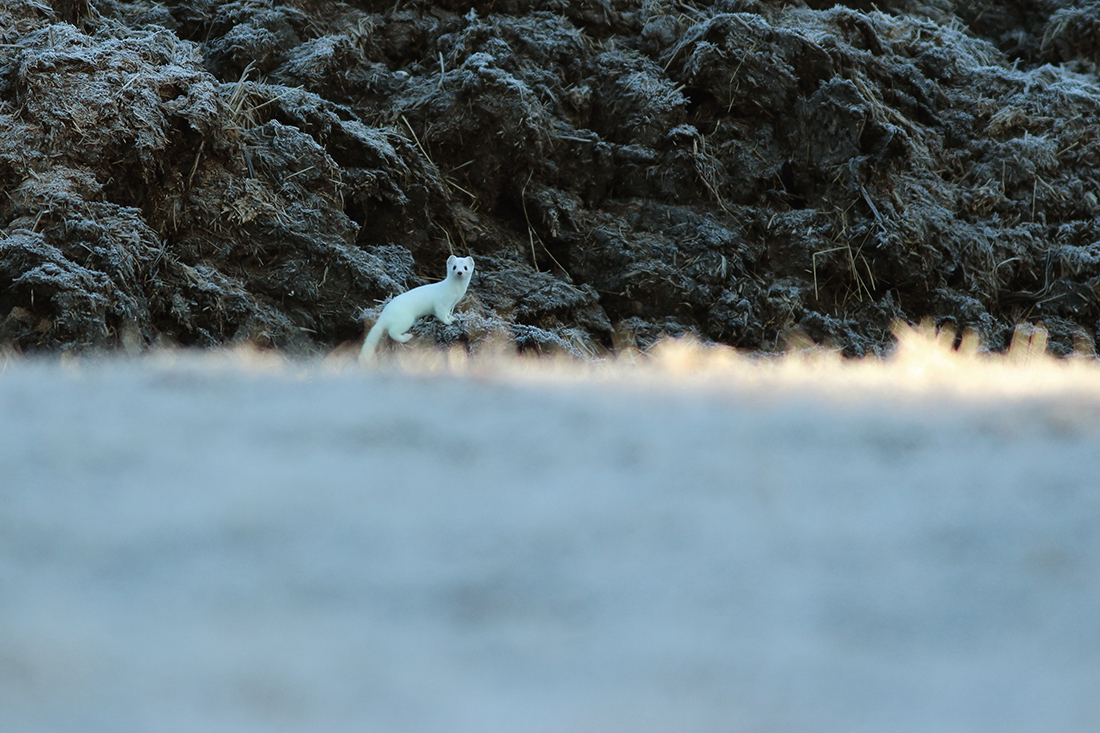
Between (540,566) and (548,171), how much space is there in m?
3.39

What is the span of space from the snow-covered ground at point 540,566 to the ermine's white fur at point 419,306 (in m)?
1.48

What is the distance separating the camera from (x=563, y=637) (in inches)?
30.6

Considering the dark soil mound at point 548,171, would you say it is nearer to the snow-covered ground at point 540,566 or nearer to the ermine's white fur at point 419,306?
the ermine's white fur at point 419,306

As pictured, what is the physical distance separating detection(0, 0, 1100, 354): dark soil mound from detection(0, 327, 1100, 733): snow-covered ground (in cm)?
188

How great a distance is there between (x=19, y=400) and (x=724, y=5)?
167 inches

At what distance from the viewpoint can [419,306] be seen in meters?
3.03

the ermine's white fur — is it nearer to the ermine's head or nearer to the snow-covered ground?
the ermine's head

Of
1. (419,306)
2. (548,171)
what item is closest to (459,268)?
(419,306)

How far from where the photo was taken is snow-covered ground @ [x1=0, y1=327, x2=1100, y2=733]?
0.70 meters

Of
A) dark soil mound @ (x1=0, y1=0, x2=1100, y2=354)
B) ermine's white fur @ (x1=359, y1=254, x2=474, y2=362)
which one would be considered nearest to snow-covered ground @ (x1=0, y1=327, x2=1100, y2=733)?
ermine's white fur @ (x1=359, y1=254, x2=474, y2=362)

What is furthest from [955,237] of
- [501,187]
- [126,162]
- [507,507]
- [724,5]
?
[507,507]

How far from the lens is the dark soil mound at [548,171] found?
129 inches

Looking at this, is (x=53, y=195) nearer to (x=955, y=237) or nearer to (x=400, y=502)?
(x=400, y=502)

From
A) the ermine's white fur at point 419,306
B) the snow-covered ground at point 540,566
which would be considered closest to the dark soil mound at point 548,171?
the ermine's white fur at point 419,306
